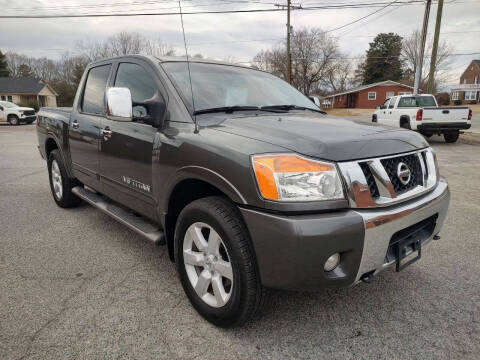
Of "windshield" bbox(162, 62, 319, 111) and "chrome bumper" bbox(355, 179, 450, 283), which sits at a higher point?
"windshield" bbox(162, 62, 319, 111)

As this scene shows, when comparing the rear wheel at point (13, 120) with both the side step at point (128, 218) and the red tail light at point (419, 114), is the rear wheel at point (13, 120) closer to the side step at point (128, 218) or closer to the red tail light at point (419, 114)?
the side step at point (128, 218)

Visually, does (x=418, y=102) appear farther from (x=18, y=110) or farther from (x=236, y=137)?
(x=18, y=110)

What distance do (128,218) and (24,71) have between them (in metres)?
88.6

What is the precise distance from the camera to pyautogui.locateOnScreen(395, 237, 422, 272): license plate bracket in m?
2.02

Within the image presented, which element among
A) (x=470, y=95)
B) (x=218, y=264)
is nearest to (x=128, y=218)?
(x=218, y=264)

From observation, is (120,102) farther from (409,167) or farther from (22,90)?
(22,90)

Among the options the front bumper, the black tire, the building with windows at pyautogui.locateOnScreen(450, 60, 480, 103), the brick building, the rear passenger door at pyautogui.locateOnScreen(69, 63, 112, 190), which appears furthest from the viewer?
the building with windows at pyautogui.locateOnScreen(450, 60, 480, 103)

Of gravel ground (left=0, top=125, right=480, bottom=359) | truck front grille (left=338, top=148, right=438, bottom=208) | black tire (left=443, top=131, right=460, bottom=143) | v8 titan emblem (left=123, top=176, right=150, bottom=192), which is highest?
truck front grille (left=338, top=148, right=438, bottom=208)

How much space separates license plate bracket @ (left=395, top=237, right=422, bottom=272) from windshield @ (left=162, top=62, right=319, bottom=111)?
1524 millimetres

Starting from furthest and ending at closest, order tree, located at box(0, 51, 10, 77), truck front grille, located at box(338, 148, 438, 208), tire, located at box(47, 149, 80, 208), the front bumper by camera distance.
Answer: tree, located at box(0, 51, 10, 77) → tire, located at box(47, 149, 80, 208) → truck front grille, located at box(338, 148, 438, 208) → the front bumper

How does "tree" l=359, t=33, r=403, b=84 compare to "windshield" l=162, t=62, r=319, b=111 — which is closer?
"windshield" l=162, t=62, r=319, b=111

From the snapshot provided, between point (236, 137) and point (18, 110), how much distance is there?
2768cm

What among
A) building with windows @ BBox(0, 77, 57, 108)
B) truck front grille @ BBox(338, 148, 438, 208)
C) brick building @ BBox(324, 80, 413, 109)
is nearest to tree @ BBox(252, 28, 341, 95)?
brick building @ BBox(324, 80, 413, 109)

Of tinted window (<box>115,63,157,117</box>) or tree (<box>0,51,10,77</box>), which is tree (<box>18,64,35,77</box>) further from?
tinted window (<box>115,63,157,117</box>)
